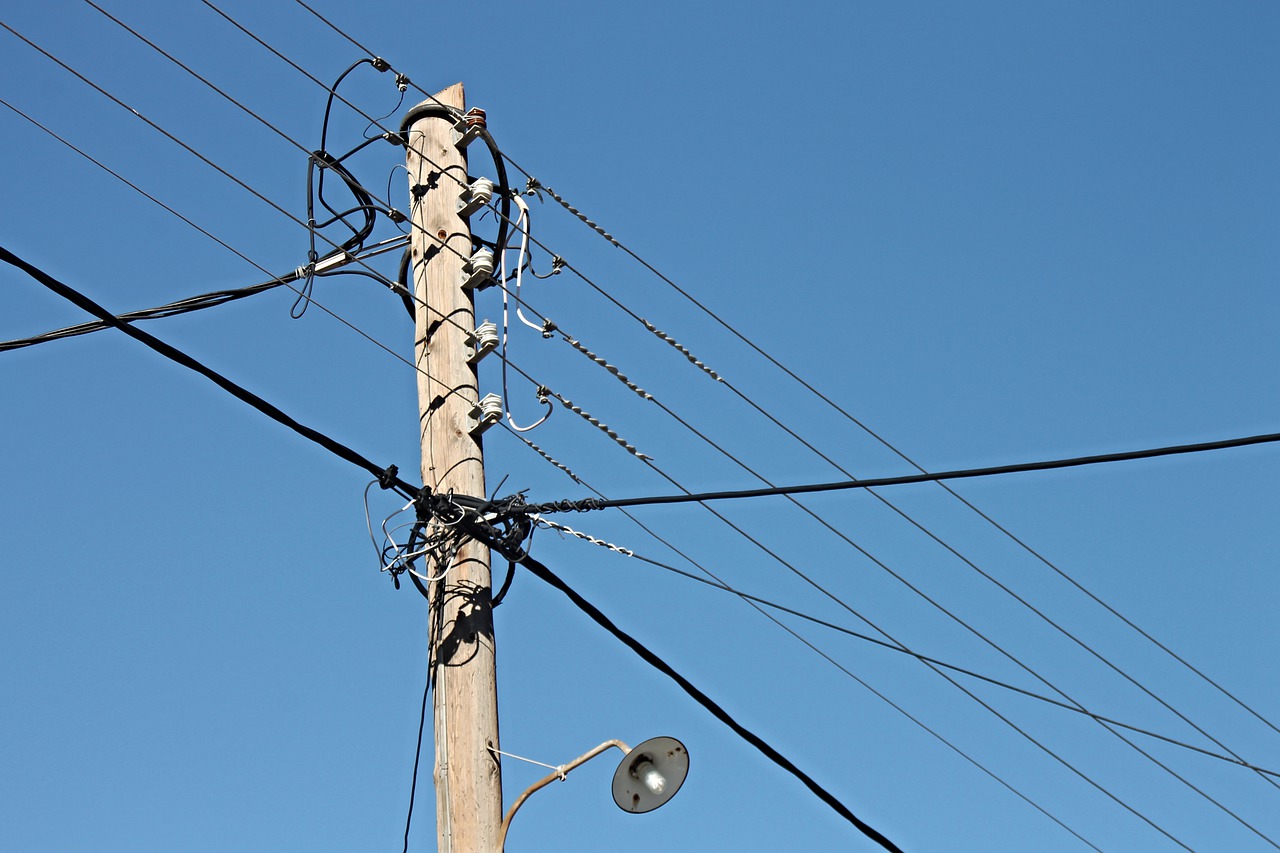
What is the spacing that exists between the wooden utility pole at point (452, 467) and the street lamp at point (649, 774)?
631 mm

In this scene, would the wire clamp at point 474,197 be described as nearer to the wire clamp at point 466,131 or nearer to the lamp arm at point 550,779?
the wire clamp at point 466,131

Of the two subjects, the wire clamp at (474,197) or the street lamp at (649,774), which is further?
the wire clamp at (474,197)

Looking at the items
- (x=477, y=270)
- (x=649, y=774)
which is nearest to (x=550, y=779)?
(x=649, y=774)

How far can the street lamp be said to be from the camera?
7484mm

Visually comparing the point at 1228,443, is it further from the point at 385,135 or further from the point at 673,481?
the point at 385,135

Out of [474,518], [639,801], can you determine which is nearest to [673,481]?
Answer: [474,518]

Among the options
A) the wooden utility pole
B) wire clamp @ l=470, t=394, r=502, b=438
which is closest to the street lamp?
the wooden utility pole

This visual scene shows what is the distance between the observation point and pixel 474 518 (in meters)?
7.68

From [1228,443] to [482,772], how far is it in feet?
11.9

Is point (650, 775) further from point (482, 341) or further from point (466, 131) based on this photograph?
point (466, 131)

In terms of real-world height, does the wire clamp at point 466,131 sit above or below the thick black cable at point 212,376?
above

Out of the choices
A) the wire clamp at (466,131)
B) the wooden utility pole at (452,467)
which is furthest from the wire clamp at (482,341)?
the wire clamp at (466,131)

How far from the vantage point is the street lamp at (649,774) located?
7.48 metres

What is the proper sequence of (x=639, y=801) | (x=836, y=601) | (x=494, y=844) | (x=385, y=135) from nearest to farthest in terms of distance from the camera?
1. (x=494, y=844)
2. (x=639, y=801)
3. (x=385, y=135)
4. (x=836, y=601)
